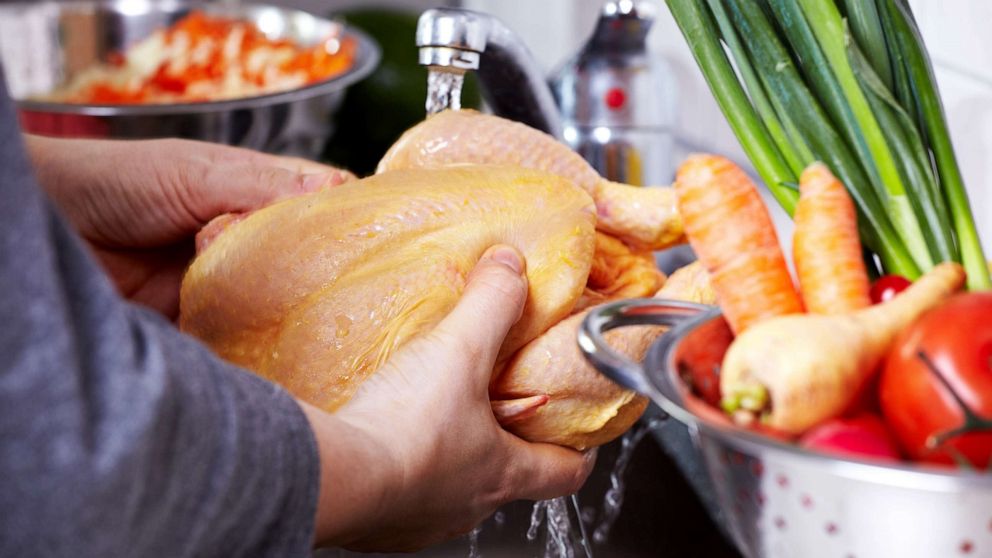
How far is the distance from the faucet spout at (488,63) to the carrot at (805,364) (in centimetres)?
49

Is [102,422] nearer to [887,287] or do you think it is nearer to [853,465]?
[853,465]

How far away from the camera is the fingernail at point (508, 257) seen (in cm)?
87

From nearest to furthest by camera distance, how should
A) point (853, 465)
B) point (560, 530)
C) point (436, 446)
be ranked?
point (853, 465), point (436, 446), point (560, 530)

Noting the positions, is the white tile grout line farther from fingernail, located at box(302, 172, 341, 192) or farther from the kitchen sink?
fingernail, located at box(302, 172, 341, 192)

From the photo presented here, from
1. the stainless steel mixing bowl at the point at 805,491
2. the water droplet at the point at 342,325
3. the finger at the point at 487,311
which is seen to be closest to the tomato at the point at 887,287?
the stainless steel mixing bowl at the point at 805,491

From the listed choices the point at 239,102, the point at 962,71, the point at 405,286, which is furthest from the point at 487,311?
the point at 239,102

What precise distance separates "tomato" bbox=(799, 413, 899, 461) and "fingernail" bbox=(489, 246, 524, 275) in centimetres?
40

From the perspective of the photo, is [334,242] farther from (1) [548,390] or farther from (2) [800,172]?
(2) [800,172]

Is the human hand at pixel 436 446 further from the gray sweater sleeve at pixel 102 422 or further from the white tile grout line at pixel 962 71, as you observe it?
the white tile grout line at pixel 962 71

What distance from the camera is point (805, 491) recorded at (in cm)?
47

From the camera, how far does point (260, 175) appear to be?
3.47ft

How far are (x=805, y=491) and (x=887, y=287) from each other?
0.20 metres

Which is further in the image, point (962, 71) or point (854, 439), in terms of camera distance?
point (962, 71)

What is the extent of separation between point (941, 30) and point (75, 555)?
958mm
